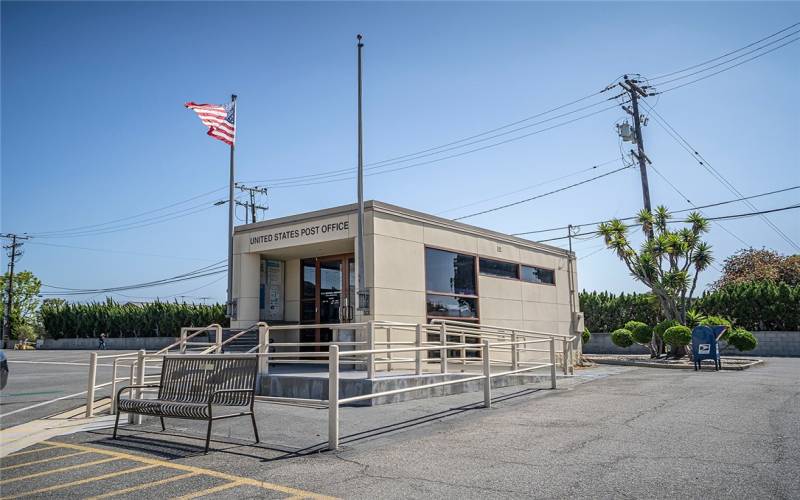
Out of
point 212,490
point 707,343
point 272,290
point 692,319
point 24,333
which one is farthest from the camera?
point 24,333

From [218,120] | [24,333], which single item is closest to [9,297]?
[24,333]

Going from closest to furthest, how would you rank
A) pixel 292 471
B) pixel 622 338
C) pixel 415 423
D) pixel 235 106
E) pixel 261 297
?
pixel 292 471, pixel 415 423, pixel 261 297, pixel 235 106, pixel 622 338

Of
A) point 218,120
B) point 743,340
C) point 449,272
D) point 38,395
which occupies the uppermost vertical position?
point 218,120

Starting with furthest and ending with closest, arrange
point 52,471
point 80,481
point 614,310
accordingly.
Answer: point 614,310 < point 52,471 < point 80,481

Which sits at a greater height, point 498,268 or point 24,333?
point 498,268

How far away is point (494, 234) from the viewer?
1966cm

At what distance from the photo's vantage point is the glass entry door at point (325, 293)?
56.7 feet

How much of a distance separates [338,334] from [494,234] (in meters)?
6.86

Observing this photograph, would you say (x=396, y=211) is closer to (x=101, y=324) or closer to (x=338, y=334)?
(x=338, y=334)

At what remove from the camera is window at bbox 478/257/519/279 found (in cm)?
1895

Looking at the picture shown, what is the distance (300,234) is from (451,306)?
4.99 metres

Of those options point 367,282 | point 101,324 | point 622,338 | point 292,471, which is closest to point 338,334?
point 367,282

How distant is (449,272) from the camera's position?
1738 centimetres

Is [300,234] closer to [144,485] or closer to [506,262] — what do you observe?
[506,262]
